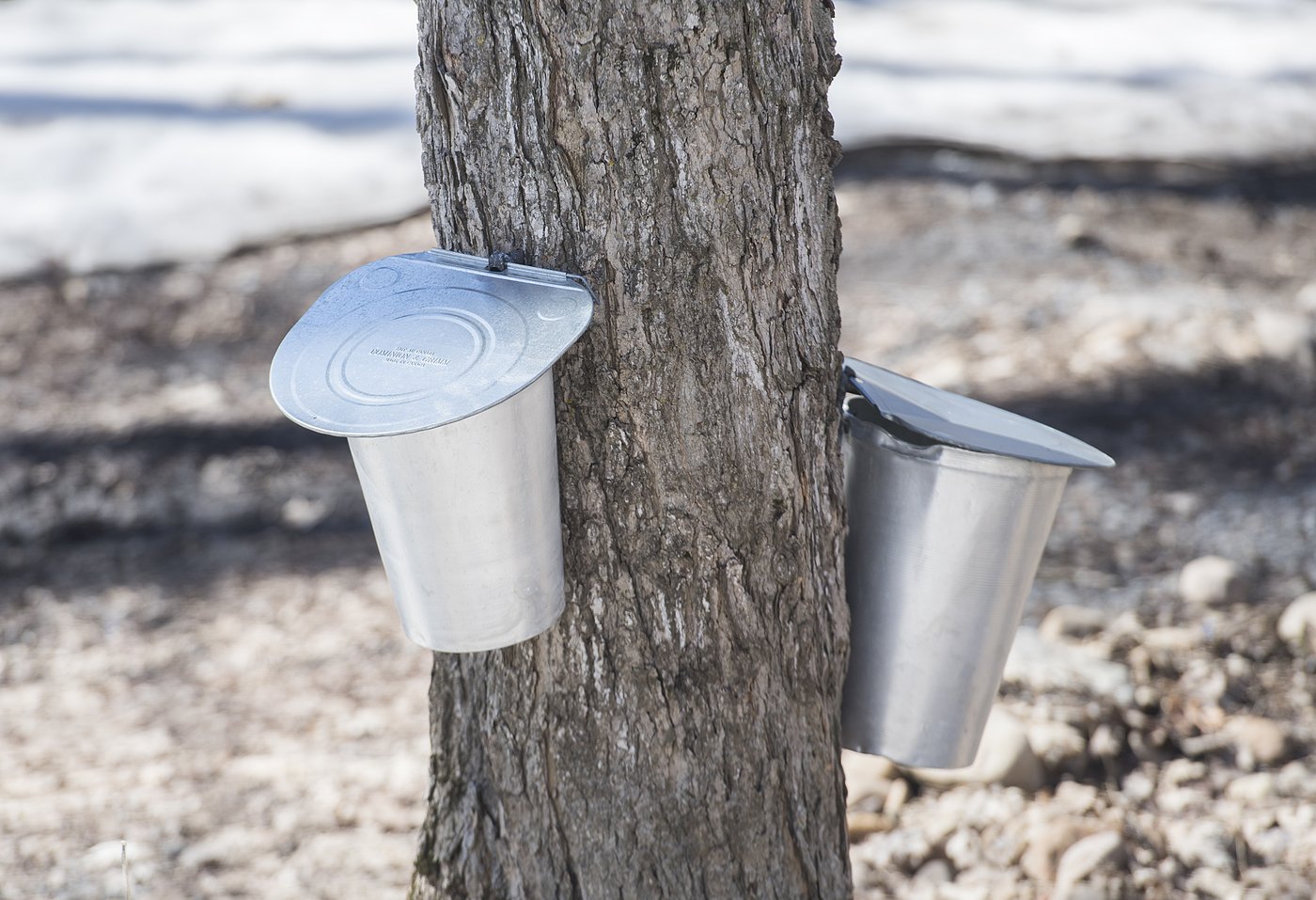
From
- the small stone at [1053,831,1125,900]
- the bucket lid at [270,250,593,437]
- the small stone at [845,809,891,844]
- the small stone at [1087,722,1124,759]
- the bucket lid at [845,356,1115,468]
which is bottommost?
the small stone at [845,809,891,844]

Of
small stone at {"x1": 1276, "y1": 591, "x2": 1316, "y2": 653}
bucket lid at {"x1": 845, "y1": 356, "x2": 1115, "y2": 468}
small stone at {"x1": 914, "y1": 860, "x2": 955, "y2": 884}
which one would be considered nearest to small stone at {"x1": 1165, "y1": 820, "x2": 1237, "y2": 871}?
small stone at {"x1": 914, "y1": 860, "x2": 955, "y2": 884}

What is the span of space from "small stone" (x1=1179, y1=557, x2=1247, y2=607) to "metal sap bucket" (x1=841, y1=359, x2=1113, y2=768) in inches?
49.5

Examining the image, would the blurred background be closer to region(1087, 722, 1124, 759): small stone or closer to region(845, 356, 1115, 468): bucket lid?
region(1087, 722, 1124, 759): small stone

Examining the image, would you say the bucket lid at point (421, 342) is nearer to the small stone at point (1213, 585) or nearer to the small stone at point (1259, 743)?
the small stone at point (1259, 743)

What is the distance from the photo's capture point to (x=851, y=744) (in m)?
1.53

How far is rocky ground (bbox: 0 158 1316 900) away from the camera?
1942 mm

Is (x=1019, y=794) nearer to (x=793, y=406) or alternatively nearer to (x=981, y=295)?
(x=793, y=406)

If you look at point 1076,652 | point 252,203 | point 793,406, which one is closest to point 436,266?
point 793,406

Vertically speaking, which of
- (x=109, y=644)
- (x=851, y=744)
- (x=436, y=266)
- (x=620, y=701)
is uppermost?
(x=436, y=266)

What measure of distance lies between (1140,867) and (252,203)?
401 centimetres

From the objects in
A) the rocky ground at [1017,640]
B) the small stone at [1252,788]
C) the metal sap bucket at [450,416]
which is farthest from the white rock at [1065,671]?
the metal sap bucket at [450,416]

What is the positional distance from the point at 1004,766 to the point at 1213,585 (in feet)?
2.63

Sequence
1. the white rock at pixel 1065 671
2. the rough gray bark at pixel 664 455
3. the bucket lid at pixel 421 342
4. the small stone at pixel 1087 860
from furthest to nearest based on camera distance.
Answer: the white rock at pixel 1065 671 → the small stone at pixel 1087 860 → the rough gray bark at pixel 664 455 → the bucket lid at pixel 421 342

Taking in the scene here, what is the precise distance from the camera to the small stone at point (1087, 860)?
69.4 inches
